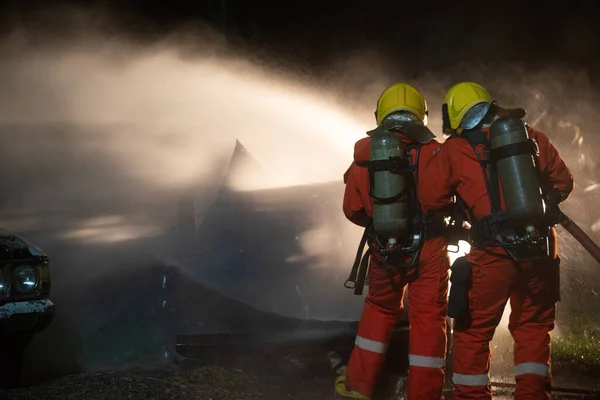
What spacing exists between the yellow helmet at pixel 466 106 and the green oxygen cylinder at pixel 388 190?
0.55 metres

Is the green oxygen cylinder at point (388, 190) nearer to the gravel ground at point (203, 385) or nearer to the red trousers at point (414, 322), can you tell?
the red trousers at point (414, 322)

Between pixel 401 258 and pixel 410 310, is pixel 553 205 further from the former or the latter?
pixel 410 310

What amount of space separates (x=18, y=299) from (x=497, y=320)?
295 centimetres

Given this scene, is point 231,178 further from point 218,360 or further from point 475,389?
point 475,389

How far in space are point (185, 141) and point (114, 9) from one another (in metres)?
1.97

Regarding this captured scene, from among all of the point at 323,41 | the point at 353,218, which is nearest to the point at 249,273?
the point at 353,218

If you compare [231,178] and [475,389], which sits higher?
[231,178]

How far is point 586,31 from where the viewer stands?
1236 cm

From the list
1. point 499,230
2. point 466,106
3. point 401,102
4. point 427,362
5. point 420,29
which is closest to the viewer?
point 499,230

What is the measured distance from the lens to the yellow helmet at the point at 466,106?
4754mm

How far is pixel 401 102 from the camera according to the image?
5016mm

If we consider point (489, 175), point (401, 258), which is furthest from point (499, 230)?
point (401, 258)

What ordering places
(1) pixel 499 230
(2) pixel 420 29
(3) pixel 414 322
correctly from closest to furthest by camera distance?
(1) pixel 499 230 → (3) pixel 414 322 → (2) pixel 420 29

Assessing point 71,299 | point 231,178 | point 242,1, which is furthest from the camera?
point 242,1
